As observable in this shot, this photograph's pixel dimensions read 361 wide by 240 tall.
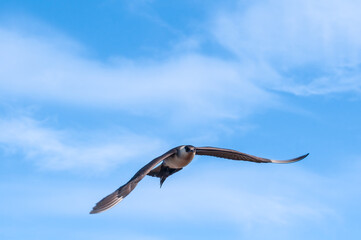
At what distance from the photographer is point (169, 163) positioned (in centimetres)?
2327

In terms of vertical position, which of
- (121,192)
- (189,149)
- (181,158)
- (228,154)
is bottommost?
(121,192)

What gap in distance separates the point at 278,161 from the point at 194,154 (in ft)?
17.5

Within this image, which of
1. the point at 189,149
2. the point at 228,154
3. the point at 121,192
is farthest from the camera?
the point at 228,154

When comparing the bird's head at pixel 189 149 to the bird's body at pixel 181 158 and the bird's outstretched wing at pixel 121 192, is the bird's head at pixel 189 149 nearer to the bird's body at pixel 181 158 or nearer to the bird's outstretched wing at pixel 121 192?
the bird's body at pixel 181 158

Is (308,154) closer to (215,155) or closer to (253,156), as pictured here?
(253,156)

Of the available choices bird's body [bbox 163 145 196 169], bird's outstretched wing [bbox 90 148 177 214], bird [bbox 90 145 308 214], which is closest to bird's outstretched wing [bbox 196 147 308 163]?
bird [bbox 90 145 308 214]

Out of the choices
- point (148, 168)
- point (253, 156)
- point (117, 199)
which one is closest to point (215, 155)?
point (253, 156)

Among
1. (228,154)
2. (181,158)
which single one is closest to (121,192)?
(181,158)

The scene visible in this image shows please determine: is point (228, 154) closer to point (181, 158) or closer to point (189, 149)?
point (189, 149)

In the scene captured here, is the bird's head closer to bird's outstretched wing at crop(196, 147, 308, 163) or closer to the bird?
the bird

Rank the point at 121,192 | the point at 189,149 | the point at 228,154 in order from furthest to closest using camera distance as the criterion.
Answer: the point at 228,154, the point at 189,149, the point at 121,192

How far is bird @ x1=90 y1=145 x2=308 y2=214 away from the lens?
18625mm

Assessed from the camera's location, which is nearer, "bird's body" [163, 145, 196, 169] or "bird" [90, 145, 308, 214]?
"bird" [90, 145, 308, 214]

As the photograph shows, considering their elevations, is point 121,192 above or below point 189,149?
below
